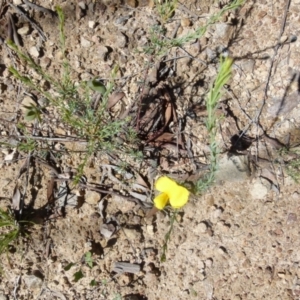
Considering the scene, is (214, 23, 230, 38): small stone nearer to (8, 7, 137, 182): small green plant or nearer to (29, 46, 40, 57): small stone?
(8, 7, 137, 182): small green plant

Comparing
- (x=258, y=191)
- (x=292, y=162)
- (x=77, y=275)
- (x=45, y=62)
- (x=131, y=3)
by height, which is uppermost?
(x=131, y=3)

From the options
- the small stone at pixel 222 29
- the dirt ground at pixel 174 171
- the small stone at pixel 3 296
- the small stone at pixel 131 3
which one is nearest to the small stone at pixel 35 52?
the dirt ground at pixel 174 171

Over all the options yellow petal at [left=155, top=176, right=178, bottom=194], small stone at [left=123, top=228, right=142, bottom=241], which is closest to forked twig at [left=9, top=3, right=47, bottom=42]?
yellow petal at [left=155, top=176, right=178, bottom=194]

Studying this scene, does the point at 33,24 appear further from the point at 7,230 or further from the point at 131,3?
the point at 7,230

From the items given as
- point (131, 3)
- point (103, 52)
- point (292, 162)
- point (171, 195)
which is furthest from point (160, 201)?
point (131, 3)

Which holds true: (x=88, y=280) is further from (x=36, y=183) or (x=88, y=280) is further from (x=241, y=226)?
(x=241, y=226)

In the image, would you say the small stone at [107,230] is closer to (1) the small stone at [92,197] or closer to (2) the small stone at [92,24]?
(1) the small stone at [92,197]
